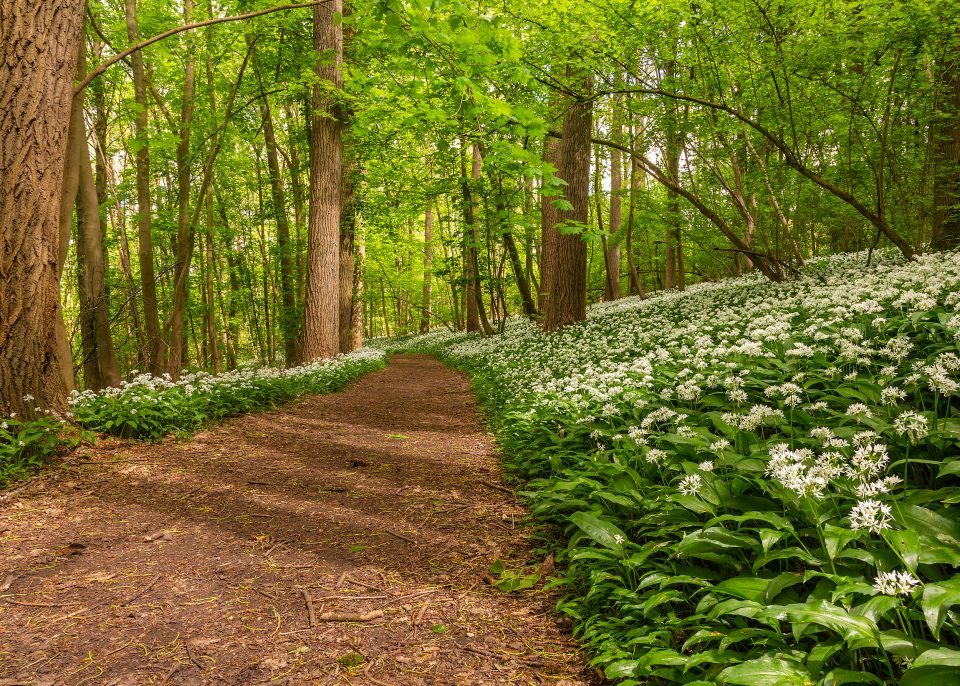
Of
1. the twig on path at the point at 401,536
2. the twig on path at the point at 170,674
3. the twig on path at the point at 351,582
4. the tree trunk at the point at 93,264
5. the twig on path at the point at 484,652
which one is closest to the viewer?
the twig on path at the point at 170,674

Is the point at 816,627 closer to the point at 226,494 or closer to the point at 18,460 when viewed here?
the point at 226,494

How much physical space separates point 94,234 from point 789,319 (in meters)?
10.9

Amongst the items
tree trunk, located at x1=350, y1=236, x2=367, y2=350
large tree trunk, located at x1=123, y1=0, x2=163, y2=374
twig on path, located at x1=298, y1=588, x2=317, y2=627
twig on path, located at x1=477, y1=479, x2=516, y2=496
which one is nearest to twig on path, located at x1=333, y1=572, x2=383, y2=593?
twig on path, located at x1=298, y1=588, x2=317, y2=627

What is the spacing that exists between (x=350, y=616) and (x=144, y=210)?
33.8ft

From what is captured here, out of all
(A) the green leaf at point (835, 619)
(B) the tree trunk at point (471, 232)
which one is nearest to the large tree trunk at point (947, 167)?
(A) the green leaf at point (835, 619)

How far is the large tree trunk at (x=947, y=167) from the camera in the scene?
7820 mm

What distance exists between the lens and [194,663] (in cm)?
210

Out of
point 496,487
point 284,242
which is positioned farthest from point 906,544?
point 284,242

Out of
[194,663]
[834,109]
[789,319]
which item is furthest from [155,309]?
[834,109]

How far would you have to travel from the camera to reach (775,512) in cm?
228

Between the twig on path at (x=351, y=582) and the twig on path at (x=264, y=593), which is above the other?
the twig on path at (x=264, y=593)

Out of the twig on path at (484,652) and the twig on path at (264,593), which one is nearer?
the twig on path at (484,652)

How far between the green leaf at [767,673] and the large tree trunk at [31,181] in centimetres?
567

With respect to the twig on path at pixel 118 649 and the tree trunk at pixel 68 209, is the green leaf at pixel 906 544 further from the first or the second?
the tree trunk at pixel 68 209
